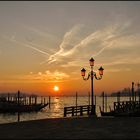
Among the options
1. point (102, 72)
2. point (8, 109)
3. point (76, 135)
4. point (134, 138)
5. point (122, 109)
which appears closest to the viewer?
point (134, 138)

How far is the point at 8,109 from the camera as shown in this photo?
227 feet

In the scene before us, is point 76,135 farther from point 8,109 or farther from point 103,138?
point 8,109

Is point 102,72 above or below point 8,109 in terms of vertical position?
above

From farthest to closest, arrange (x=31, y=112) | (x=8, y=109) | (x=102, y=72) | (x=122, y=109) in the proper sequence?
1. (x=31, y=112)
2. (x=8, y=109)
3. (x=122, y=109)
4. (x=102, y=72)

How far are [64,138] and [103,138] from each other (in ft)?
5.13

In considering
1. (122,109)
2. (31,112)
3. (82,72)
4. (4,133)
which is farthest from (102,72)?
(31,112)

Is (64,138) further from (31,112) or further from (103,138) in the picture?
(31,112)

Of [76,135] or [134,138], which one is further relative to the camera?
[76,135]

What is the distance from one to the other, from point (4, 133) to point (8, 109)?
187 feet

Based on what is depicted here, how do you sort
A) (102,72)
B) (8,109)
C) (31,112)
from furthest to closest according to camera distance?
(31,112) < (8,109) < (102,72)

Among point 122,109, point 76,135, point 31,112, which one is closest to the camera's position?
point 76,135

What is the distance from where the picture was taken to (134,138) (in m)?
12.2

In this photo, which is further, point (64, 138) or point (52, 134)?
point (52, 134)

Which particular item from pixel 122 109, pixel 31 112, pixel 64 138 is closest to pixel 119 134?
pixel 64 138
